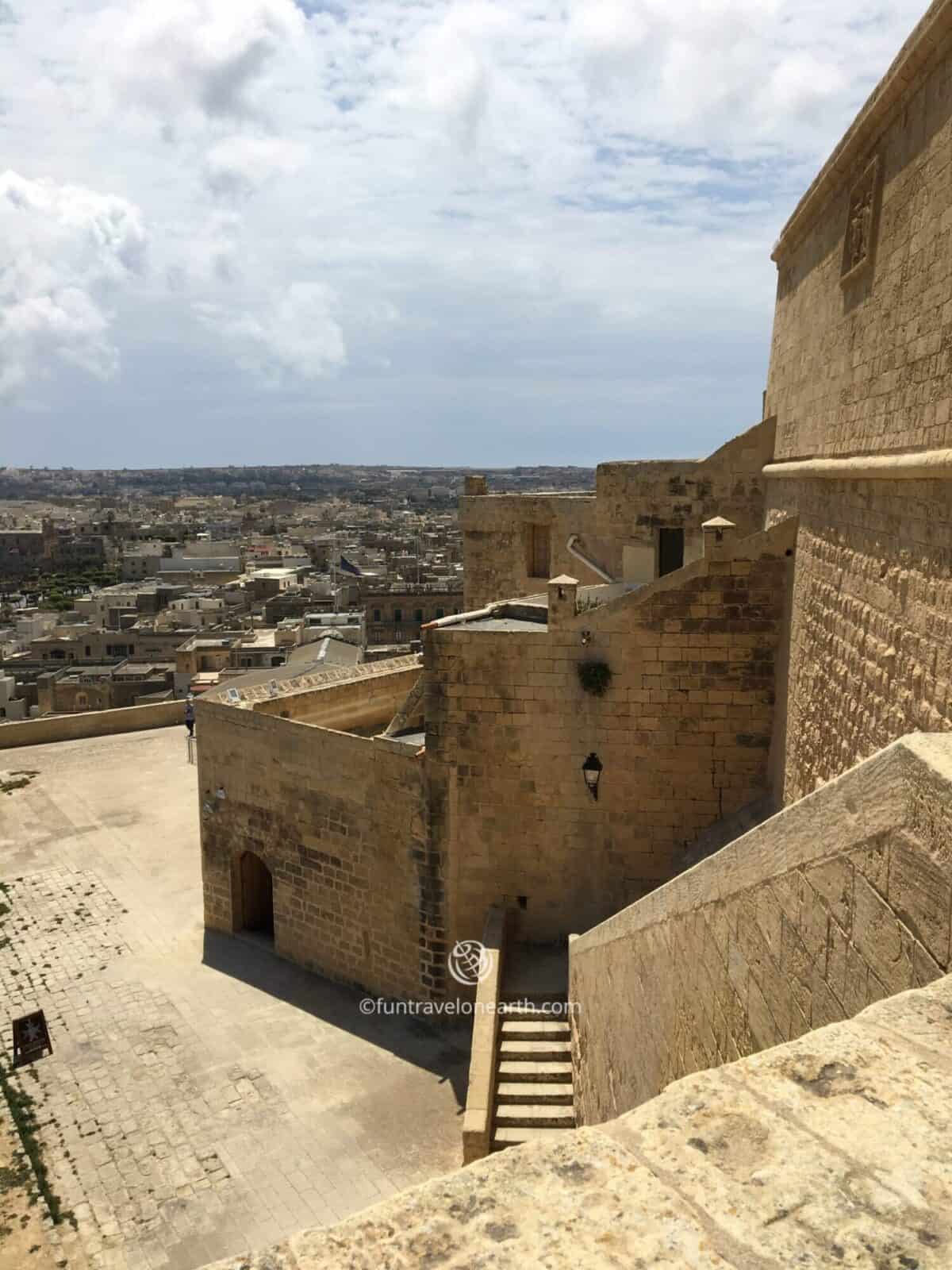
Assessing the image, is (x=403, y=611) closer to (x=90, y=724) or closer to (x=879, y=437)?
(x=90, y=724)

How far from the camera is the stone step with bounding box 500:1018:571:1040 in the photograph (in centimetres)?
857

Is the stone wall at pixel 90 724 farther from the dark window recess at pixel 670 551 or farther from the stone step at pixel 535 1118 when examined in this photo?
the stone step at pixel 535 1118

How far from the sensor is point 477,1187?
1.91 metres

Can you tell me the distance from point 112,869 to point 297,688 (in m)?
5.19

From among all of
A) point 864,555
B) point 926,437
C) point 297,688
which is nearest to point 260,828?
point 297,688

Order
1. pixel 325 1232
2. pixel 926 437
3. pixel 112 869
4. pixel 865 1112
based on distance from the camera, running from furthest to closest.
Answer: pixel 112 869, pixel 926 437, pixel 865 1112, pixel 325 1232

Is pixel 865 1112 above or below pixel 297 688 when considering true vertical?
above

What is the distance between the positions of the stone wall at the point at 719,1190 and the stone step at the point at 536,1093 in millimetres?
6500

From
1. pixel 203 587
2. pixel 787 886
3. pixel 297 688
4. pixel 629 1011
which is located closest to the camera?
pixel 787 886

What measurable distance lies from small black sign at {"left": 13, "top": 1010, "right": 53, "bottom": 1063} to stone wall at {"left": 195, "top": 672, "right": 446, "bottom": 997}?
2805mm

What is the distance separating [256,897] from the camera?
12945 mm

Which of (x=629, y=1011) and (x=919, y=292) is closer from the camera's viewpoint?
(x=919, y=292)

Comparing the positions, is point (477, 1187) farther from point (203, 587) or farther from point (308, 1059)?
point (203, 587)

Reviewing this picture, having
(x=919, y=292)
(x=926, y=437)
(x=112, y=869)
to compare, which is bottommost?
(x=112, y=869)
